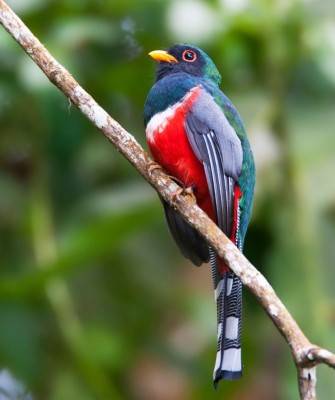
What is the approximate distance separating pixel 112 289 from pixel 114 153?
2.70 ft

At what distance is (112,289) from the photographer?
6922 millimetres

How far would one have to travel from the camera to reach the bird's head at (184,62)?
5.14 m

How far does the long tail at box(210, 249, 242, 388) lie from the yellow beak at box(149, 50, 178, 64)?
3.34 feet

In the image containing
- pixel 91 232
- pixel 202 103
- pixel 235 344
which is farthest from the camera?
pixel 91 232

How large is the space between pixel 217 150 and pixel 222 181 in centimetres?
15

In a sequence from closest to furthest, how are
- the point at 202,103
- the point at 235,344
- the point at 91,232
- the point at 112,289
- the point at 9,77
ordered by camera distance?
the point at 235,344 < the point at 202,103 < the point at 91,232 < the point at 9,77 < the point at 112,289

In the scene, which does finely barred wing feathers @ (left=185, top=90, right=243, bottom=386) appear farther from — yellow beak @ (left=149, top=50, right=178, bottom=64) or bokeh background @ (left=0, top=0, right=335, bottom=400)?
bokeh background @ (left=0, top=0, right=335, bottom=400)

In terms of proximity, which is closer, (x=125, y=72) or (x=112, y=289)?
(x=125, y=72)

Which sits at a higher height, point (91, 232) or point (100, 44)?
point (100, 44)

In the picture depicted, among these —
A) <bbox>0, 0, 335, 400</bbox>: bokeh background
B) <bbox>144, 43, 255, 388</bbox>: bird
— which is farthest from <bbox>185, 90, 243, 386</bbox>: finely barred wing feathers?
<bbox>0, 0, 335, 400</bbox>: bokeh background

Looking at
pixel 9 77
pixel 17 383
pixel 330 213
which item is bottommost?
pixel 17 383

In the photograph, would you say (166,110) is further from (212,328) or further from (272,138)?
(212,328)

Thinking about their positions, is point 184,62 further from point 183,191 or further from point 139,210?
point 183,191

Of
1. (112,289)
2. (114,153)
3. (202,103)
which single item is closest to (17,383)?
(112,289)
